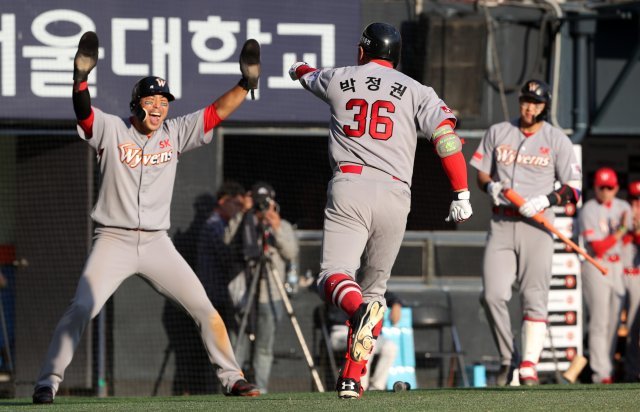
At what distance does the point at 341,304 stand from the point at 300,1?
Result: 597cm

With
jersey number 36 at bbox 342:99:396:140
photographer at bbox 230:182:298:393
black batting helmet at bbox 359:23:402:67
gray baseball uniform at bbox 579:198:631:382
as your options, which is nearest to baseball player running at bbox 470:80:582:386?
black batting helmet at bbox 359:23:402:67

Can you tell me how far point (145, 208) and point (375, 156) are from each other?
1803 millimetres

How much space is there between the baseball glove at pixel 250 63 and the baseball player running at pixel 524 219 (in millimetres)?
2283

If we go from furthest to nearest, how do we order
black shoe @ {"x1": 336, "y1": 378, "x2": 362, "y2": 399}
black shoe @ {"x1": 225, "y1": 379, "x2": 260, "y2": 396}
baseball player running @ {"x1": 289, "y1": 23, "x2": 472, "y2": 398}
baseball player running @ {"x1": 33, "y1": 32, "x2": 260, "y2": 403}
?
black shoe @ {"x1": 225, "y1": 379, "x2": 260, "y2": 396} < baseball player running @ {"x1": 33, "y1": 32, "x2": 260, "y2": 403} < baseball player running @ {"x1": 289, "y1": 23, "x2": 472, "y2": 398} < black shoe @ {"x1": 336, "y1": 378, "x2": 362, "y2": 399}

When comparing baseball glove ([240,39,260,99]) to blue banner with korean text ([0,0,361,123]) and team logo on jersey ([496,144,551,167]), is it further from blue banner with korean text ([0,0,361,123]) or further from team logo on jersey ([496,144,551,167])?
blue banner with korean text ([0,0,361,123])

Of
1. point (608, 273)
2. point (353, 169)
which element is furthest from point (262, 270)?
point (353, 169)

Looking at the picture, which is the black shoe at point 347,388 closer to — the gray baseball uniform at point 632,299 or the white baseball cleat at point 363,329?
A: the white baseball cleat at point 363,329

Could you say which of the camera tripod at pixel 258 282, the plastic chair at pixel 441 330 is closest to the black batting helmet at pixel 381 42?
the camera tripod at pixel 258 282

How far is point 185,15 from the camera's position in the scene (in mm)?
12086

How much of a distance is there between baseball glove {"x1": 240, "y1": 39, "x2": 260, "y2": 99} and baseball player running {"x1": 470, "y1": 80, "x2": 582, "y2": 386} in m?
2.28

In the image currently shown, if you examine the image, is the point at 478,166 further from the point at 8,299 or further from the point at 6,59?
the point at 8,299

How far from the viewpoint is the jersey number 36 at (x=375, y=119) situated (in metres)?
7.23

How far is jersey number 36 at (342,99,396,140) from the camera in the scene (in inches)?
285

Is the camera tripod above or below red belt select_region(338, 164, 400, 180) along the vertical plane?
below
